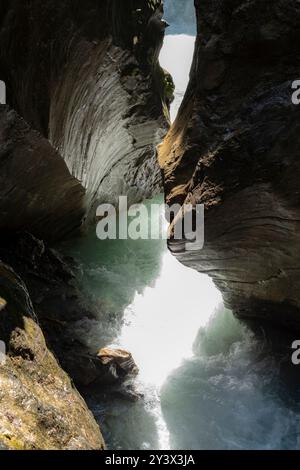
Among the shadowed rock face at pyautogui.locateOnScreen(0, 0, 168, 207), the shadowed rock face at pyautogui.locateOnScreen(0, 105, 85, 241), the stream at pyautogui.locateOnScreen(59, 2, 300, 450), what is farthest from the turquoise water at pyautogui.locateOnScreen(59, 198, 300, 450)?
the shadowed rock face at pyautogui.locateOnScreen(0, 0, 168, 207)

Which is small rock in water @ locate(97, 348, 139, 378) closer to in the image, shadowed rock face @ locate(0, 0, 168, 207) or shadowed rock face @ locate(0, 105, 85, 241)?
shadowed rock face @ locate(0, 105, 85, 241)

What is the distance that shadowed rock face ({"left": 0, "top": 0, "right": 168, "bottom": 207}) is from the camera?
21.0ft

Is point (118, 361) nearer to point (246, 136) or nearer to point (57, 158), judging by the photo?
point (57, 158)

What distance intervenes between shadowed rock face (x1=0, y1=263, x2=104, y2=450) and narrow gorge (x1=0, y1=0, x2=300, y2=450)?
0.02 m

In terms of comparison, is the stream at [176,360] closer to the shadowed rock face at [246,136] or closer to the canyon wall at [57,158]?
the canyon wall at [57,158]

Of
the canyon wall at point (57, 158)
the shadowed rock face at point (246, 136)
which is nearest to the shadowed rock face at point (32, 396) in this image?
the canyon wall at point (57, 158)

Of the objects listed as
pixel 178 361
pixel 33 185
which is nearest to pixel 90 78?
pixel 33 185

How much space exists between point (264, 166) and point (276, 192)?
1.29ft

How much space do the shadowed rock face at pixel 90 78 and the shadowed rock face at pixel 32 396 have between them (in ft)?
11.8

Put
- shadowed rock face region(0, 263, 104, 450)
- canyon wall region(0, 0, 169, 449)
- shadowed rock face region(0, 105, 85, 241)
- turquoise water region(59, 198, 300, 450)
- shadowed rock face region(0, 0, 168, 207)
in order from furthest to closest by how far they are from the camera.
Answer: turquoise water region(59, 198, 300, 450)
shadowed rock face region(0, 105, 85, 241)
shadowed rock face region(0, 0, 168, 207)
canyon wall region(0, 0, 169, 449)
shadowed rock face region(0, 263, 104, 450)

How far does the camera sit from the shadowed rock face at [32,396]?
3.59 meters

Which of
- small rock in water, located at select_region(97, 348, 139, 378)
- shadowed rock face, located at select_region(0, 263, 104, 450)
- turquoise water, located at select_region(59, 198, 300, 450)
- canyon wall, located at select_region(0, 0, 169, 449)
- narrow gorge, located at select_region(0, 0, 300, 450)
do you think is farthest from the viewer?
small rock in water, located at select_region(97, 348, 139, 378)

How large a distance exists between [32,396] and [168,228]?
4.80 metres

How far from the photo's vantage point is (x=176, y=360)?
423 inches
